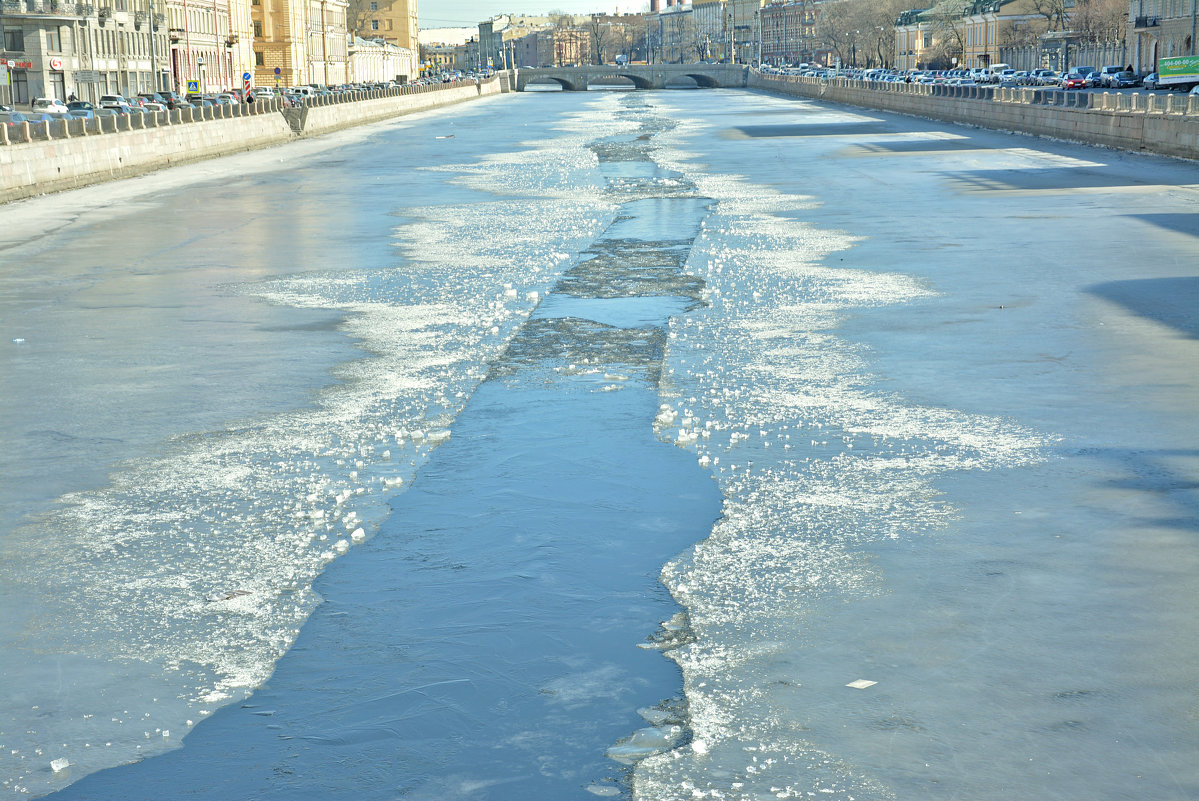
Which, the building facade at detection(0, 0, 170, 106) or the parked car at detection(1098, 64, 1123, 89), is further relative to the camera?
the parked car at detection(1098, 64, 1123, 89)

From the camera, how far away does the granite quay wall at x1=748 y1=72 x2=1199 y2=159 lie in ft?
107

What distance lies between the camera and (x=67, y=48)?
245 ft

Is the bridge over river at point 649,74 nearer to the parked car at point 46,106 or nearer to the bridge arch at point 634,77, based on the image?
the bridge arch at point 634,77

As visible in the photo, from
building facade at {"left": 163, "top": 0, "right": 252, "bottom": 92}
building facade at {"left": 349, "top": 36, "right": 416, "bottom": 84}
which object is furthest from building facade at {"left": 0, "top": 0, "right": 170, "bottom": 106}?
building facade at {"left": 349, "top": 36, "right": 416, "bottom": 84}

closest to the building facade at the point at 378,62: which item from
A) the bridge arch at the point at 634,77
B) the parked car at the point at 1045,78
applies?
the bridge arch at the point at 634,77

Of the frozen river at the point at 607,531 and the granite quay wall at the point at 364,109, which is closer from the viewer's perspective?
the frozen river at the point at 607,531

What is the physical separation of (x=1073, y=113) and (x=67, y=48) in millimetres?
54636

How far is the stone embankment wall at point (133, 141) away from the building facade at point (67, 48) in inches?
680

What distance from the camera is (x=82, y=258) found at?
18188 mm

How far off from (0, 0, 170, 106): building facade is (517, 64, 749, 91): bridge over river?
276 feet

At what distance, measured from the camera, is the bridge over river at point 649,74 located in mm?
158125

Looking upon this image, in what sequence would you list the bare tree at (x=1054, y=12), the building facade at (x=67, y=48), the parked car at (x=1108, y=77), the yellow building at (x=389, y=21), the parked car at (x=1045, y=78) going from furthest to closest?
the yellow building at (x=389, y=21) → the bare tree at (x=1054, y=12) → the parked car at (x=1045, y=78) → the parked car at (x=1108, y=77) → the building facade at (x=67, y=48)

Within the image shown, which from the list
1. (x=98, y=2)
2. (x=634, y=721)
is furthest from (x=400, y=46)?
(x=634, y=721)

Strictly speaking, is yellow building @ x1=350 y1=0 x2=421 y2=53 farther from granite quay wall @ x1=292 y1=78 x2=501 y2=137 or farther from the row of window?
the row of window
